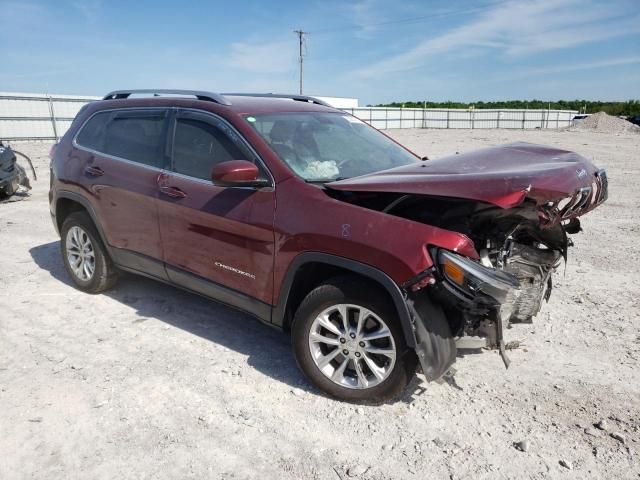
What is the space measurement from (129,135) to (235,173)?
171cm

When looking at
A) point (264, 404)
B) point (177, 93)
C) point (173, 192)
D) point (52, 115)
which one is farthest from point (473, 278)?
point (52, 115)

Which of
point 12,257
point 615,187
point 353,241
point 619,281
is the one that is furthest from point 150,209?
point 615,187

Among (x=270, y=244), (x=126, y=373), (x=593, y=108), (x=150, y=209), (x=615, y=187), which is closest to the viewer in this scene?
(x=270, y=244)

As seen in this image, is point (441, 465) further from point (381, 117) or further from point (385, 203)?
point (381, 117)

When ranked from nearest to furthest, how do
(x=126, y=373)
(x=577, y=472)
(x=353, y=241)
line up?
(x=577, y=472) → (x=353, y=241) → (x=126, y=373)

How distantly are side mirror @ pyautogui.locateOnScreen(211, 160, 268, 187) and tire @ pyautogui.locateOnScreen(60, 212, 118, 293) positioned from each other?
2.07m

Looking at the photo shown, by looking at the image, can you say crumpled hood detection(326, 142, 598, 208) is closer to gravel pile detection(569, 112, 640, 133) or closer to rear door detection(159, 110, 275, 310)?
rear door detection(159, 110, 275, 310)

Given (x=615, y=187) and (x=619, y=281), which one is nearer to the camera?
(x=619, y=281)

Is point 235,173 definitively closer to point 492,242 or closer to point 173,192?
point 173,192

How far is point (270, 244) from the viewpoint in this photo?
333 cm

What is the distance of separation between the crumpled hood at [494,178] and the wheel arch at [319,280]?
1.48 ft

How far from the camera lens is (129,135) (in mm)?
4445

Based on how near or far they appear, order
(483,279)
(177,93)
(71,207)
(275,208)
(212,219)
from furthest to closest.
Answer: (71,207), (177,93), (212,219), (275,208), (483,279)

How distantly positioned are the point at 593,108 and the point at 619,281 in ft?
199
